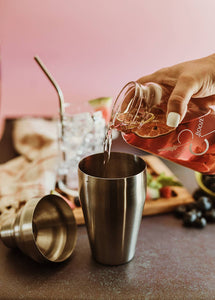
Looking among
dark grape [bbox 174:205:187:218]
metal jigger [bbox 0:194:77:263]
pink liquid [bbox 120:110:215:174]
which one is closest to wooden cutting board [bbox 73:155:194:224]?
dark grape [bbox 174:205:187:218]

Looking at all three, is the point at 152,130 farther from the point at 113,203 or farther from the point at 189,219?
the point at 189,219

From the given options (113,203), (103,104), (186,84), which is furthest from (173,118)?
(103,104)

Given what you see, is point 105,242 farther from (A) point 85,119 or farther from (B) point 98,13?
(B) point 98,13

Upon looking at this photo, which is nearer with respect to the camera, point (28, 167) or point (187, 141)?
point (187, 141)

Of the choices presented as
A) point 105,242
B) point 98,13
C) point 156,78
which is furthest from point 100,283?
point 98,13

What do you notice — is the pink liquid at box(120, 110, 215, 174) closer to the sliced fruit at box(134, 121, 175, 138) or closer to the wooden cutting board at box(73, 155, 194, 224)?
the sliced fruit at box(134, 121, 175, 138)

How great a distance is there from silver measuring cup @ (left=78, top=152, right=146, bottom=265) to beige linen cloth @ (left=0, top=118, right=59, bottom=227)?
0.91 feet

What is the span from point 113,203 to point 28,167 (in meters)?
0.68

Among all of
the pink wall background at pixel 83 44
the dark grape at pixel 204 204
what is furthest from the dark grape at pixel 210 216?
the pink wall background at pixel 83 44

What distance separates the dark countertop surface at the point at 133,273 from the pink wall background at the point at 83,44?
145 cm

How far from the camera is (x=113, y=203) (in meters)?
0.63

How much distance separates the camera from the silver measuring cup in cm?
62

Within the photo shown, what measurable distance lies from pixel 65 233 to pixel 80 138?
0.47m

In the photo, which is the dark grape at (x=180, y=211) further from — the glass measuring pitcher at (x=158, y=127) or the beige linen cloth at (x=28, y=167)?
the beige linen cloth at (x=28, y=167)
